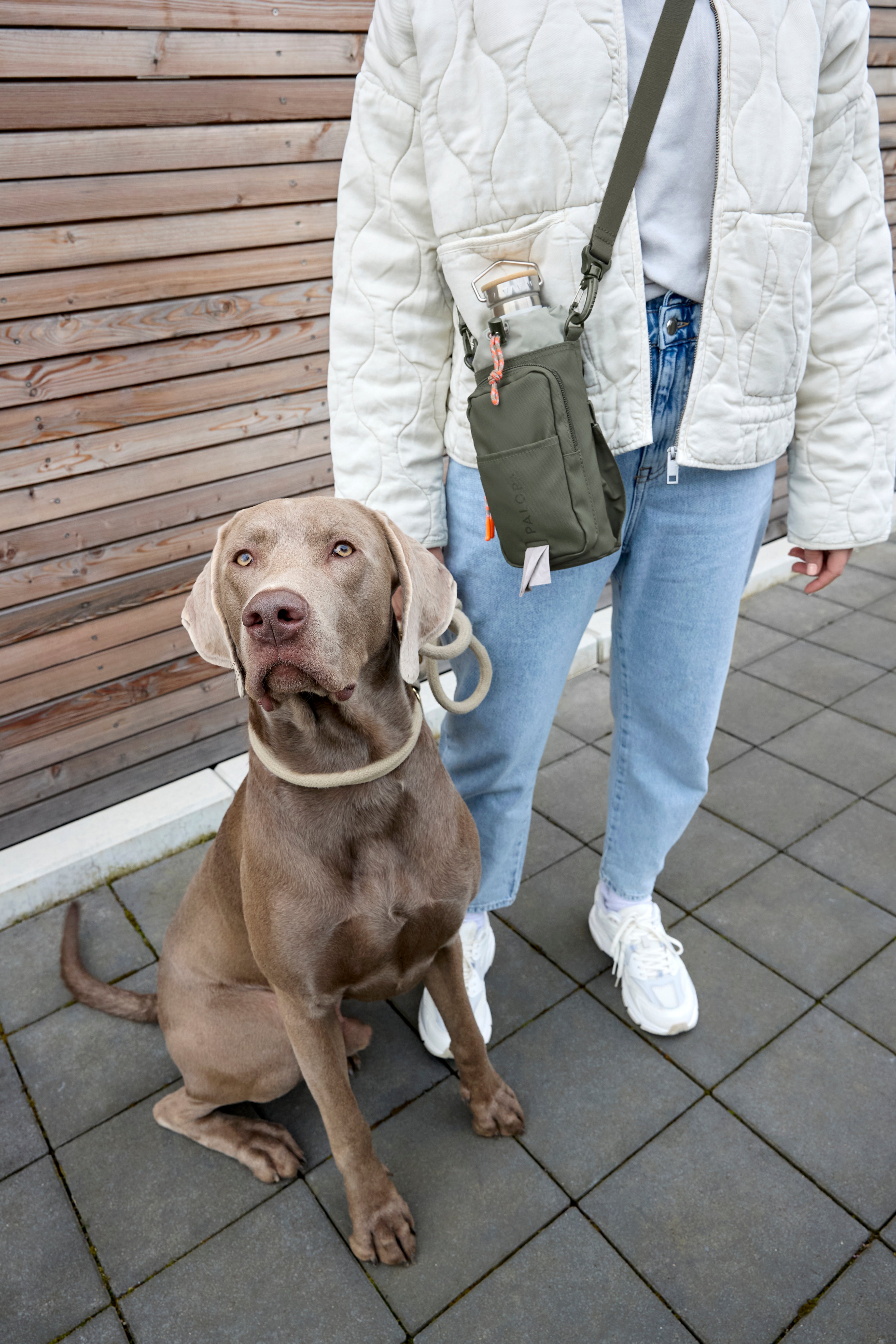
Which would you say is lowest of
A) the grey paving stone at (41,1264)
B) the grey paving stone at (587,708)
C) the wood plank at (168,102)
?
the grey paving stone at (41,1264)

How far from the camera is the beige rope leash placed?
1599mm

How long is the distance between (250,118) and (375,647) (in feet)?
7.08

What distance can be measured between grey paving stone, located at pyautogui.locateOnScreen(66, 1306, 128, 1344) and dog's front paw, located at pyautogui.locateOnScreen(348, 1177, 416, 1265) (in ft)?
1.64

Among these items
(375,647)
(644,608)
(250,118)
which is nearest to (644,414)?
(644,608)

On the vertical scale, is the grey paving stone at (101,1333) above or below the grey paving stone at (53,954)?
above

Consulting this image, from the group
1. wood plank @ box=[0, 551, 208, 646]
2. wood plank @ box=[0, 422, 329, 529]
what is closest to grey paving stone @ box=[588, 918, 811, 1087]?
wood plank @ box=[0, 551, 208, 646]

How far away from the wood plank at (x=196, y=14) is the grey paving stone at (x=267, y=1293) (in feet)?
10.3


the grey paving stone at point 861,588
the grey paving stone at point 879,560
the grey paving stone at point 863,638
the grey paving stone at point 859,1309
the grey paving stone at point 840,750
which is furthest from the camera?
the grey paving stone at point 879,560

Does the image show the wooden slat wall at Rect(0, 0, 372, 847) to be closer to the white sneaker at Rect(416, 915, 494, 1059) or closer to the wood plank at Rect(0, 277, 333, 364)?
the wood plank at Rect(0, 277, 333, 364)

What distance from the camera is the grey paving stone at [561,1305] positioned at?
1.71m

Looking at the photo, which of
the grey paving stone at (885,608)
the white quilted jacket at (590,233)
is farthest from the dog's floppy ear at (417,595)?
the grey paving stone at (885,608)

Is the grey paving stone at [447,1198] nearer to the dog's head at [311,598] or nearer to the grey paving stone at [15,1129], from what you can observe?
the grey paving stone at [15,1129]

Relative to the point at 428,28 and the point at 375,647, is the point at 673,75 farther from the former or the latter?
the point at 375,647

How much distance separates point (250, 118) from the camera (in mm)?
2764
